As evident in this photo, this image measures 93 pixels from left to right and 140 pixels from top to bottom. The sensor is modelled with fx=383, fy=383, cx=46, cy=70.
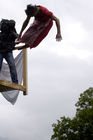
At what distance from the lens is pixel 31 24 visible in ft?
29.1

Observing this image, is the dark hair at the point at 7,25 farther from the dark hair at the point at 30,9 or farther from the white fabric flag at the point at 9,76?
the white fabric flag at the point at 9,76

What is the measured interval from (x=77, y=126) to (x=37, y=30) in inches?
Answer: 1362

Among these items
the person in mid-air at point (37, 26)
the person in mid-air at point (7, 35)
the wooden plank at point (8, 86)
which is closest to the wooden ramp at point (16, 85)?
the wooden plank at point (8, 86)

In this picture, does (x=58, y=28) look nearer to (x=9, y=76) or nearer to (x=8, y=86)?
(x=8, y=86)

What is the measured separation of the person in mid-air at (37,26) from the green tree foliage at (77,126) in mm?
33375

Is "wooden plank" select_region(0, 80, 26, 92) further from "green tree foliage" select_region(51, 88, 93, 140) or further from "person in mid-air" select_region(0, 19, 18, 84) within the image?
"green tree foliage" select_region(51, 88, 93, 140)

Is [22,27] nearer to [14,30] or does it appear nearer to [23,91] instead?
[14,30]

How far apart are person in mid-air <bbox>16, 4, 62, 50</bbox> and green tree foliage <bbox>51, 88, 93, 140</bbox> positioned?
33375 millimetres

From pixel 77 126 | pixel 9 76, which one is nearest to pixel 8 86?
pixel 9 76

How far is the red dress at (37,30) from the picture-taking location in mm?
8570

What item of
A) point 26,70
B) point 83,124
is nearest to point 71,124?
point 83,124

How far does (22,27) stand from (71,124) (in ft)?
114

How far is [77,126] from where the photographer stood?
42.4 meters

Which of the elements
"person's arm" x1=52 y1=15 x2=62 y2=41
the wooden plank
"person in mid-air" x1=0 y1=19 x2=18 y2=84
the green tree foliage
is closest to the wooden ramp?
the wooden plank
